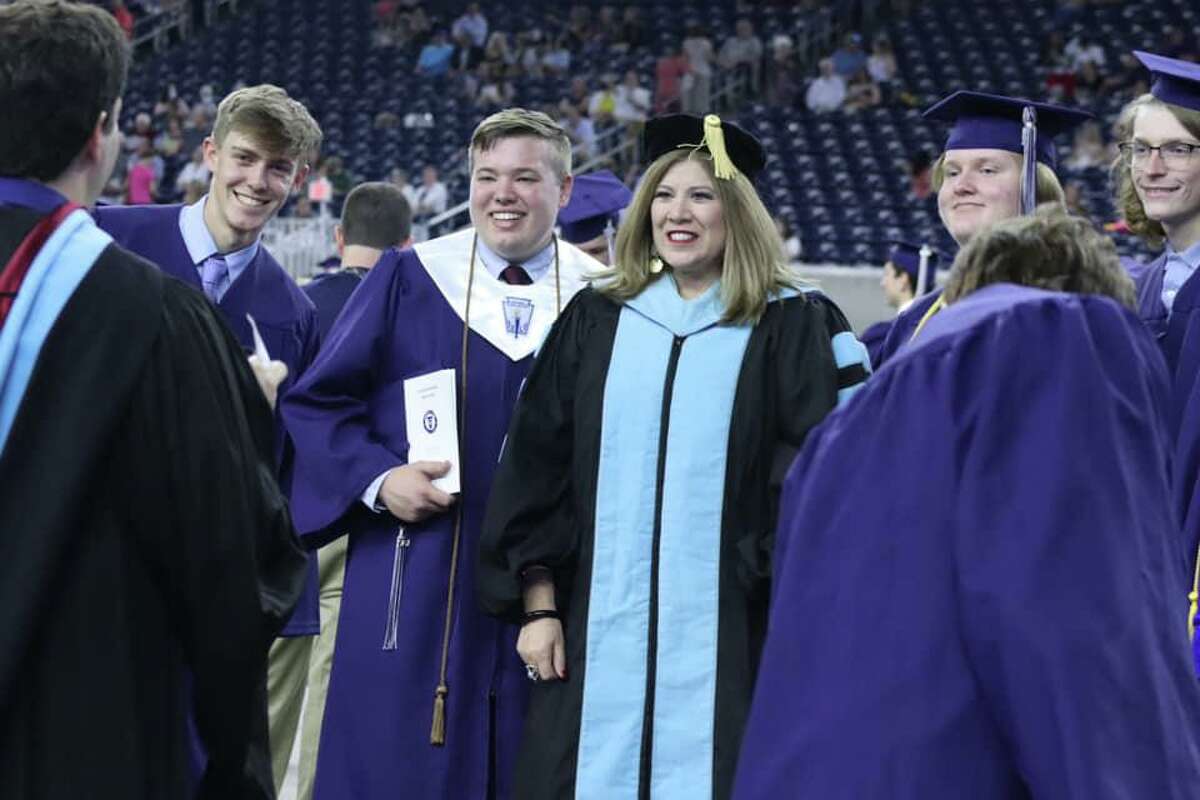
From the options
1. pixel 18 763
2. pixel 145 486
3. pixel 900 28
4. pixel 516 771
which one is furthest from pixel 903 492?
pixel 900 28

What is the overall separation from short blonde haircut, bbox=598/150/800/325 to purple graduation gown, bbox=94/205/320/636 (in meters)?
1.01

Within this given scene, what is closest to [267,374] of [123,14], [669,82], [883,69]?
[669,82]

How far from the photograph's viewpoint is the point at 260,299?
4.60 metres

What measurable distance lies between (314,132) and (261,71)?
19433 millimetres

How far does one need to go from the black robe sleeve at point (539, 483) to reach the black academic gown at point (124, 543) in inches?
47.5

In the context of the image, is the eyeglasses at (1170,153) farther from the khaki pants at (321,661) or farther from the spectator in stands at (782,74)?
the spectator in stands at (782,74)

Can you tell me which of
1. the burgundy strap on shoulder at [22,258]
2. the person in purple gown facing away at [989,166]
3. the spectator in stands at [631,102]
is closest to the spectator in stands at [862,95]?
the spectator in stands at [631,102]

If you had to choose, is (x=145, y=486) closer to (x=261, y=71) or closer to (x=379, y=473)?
(x=379, y=473)

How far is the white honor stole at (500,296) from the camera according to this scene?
170 inches

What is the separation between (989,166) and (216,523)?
2.39m

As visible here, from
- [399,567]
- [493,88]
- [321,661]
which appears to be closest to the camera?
[399,567]

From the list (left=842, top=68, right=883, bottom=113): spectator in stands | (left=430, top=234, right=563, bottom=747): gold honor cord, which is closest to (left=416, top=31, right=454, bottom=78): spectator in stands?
(left=842, top=68, right=883, bottom=113): spectator in stands

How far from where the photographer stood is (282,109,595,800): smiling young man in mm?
4156

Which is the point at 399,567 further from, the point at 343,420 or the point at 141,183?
the point at 141,183
